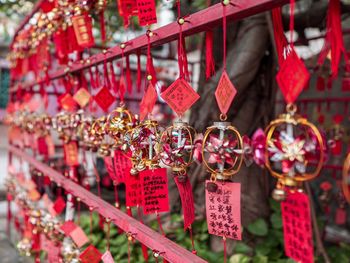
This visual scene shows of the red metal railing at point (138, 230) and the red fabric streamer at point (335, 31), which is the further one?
the red metal railing at point (138, 230)

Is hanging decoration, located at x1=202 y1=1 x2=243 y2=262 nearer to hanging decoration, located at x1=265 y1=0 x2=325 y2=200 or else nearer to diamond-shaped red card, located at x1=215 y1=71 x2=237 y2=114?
diamond-shaped red card, located at x1=215 y1=71 x2=237 y2=114

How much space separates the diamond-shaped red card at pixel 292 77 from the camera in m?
0.67

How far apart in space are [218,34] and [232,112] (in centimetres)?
54

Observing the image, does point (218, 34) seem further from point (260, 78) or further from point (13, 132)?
point (13, 132)

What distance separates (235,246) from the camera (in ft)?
7.73

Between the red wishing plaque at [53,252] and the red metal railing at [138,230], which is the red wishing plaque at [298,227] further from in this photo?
the red wishing plaque at [53,252]

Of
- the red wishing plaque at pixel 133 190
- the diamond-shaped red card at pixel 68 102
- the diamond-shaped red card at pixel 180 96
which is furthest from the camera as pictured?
the diamond-shaped red card at pixel 68 102

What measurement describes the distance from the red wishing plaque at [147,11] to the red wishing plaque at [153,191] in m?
0.49

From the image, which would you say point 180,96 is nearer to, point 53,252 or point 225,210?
point 225,210

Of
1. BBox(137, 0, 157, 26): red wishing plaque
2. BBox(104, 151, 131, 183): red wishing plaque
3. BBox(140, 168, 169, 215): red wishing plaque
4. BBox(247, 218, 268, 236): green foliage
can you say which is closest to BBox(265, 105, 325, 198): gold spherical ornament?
BBox(140, 168, 169, 215): red wishing plaque

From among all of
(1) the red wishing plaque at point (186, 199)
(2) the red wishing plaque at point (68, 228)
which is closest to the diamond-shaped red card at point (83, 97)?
(2) the red wishing plaque at point (68, 228)

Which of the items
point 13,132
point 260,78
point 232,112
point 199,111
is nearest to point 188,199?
point 199,111

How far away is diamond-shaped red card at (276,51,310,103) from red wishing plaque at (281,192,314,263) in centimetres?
20

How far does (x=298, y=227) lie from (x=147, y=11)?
31.8 inches
